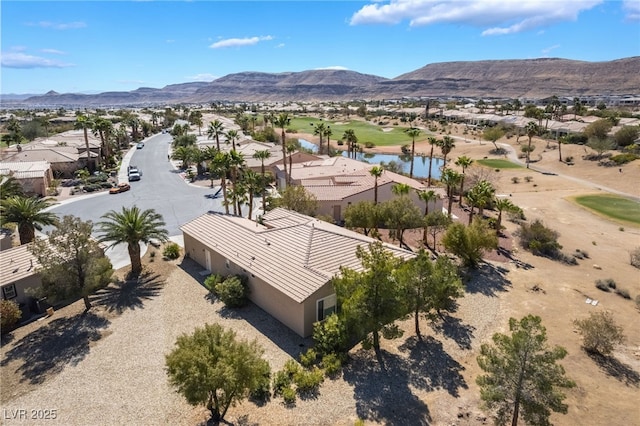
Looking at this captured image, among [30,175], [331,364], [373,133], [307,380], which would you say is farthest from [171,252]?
[373,133]

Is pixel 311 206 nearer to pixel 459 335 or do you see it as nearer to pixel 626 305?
pixel 459 335

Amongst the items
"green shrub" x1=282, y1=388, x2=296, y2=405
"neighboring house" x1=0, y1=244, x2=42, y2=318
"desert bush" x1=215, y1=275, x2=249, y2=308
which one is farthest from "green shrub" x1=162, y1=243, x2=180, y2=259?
"green shrub" x1=282, y1=388, x2=296, y2=405

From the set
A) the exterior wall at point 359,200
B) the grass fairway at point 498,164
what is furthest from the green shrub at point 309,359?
the grass fairway at point 498,164

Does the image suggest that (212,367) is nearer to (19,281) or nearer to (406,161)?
(19,281)

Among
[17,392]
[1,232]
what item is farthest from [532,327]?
[1,232]

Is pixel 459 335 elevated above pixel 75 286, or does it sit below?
below
